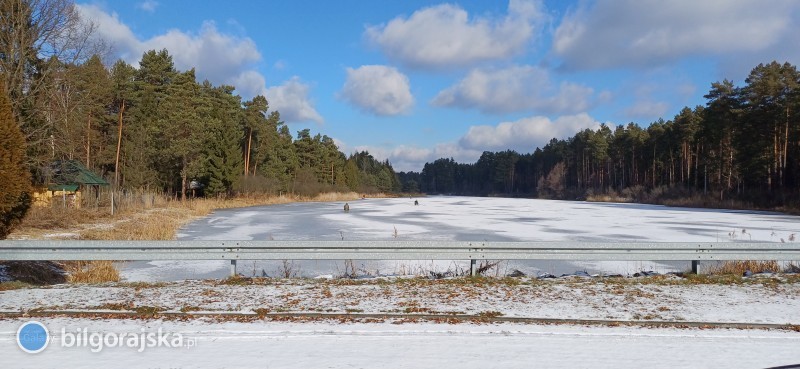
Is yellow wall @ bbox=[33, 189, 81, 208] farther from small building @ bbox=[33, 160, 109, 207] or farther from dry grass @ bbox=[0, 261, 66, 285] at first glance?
dry grass @ bbox=[0, 261, 66, 285]

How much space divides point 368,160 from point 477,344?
17207cm

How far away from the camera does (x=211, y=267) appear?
12.2 m

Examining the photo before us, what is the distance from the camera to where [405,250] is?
9.13m

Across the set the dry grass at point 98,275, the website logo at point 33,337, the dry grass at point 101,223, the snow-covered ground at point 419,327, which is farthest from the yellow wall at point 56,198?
the website logo at point 33,337

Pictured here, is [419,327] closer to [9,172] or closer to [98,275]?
[98,275]

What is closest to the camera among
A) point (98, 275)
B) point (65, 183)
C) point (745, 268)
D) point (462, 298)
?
point (462, 298)

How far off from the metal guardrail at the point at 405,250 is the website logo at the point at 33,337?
2675mm

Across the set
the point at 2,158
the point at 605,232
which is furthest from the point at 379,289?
the point at 605,232

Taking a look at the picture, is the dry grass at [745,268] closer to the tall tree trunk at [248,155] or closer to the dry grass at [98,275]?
the dry grass at [98,275]

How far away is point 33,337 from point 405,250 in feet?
18.1

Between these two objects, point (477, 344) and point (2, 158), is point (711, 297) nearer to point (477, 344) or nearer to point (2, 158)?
point (477, 344)

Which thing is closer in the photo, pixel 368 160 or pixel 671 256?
pixel 671 256

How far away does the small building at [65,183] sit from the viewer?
2277 cm

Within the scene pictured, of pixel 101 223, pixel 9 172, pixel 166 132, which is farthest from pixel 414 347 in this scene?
pixel 166 132
